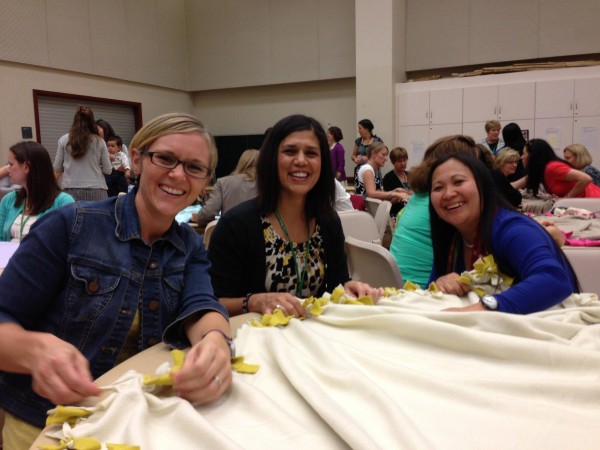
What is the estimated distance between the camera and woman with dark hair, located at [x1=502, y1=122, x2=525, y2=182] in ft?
19.0

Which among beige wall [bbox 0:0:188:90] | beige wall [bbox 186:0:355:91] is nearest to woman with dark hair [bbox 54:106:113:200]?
beige wall [bbox 0:0:188:90]

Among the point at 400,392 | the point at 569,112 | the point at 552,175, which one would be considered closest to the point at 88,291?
the point at 400,392

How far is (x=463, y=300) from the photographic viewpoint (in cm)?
153

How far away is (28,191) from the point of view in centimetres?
284

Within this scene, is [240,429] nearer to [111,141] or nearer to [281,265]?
[281,265]

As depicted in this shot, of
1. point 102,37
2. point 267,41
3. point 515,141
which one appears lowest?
point 515,141

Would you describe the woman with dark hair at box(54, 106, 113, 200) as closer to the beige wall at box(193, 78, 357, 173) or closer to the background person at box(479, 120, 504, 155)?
the beige wall at box(193, 78, 357, 173)

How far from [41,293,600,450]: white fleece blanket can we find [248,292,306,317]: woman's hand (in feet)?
0.43

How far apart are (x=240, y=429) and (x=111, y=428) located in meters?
0.22

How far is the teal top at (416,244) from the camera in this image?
242 cm

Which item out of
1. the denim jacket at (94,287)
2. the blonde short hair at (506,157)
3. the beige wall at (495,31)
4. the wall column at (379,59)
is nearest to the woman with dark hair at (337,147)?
the wall column at (379,59)

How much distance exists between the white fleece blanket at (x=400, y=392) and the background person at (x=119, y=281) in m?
0.14

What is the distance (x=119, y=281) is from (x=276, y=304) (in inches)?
18.6

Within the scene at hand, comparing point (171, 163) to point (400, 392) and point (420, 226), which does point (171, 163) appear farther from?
point (420, 226)
